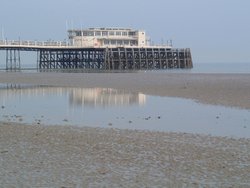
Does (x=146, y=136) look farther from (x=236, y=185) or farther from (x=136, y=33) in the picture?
(x=136, y=33)

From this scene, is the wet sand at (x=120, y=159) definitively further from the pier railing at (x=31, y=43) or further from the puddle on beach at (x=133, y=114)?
the pier railing at (x=31, y=43)

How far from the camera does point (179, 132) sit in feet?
42.1

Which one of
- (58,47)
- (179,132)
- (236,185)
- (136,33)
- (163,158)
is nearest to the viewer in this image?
(236,185)

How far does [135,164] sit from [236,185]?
80.1 inches

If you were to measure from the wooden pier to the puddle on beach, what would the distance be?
5863 cm

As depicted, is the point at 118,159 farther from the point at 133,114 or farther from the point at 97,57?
the point at 97,57

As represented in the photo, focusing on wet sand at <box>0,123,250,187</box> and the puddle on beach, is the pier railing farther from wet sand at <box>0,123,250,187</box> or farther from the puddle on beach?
wet sand at <box>0,123,250,187</box>

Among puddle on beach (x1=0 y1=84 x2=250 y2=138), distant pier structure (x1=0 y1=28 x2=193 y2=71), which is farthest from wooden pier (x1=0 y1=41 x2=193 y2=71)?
puddle on beach (x1=0 y1=84 x2=250 y2=138)

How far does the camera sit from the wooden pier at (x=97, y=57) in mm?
81850

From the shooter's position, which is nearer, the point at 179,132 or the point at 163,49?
the point at 179,132

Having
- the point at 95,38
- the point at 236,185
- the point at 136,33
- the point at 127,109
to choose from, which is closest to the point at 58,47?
the point at 95,38

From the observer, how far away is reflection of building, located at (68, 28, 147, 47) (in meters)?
84.9

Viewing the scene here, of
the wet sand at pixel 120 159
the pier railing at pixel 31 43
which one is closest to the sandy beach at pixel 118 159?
the wet sand at pixel 120 159

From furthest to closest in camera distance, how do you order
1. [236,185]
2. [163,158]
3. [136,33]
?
[136,33]
[163,158]
[236,185]
